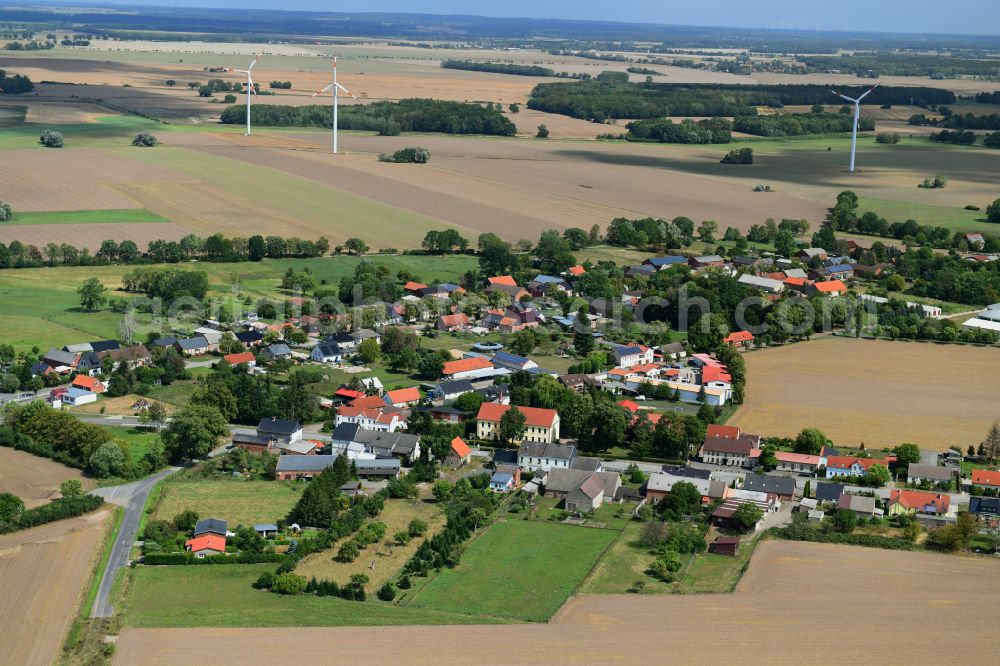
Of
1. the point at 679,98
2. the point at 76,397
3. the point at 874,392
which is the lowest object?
the point at 76,397

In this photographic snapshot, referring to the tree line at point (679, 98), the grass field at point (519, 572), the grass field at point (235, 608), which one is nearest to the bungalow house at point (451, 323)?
the grass field at point (519, 572)

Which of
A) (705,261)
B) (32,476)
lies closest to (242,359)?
(32,476)

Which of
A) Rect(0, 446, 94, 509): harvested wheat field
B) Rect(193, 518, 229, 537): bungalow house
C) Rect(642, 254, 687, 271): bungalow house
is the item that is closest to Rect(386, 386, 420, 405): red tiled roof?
Rect(0, 446, 94, 509): harvested wheat field

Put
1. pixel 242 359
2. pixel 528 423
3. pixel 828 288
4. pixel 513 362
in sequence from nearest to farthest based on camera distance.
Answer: pixel 528 423 < pixel 242 359 < pixel 513 362 < pixel 828 288

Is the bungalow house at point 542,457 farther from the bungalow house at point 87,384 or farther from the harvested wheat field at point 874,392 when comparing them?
the bungalow house at point 87,384

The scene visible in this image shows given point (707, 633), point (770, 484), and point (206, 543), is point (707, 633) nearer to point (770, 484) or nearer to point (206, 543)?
point (770, 484)

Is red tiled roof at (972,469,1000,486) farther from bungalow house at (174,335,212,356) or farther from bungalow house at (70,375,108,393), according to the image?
bungalow house at (70,375,108,393)
